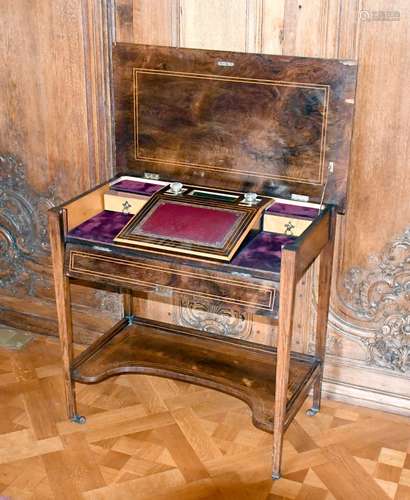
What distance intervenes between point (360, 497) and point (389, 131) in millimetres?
1319

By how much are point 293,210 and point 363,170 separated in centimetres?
32

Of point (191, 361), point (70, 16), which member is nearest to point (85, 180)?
point (70, 16)

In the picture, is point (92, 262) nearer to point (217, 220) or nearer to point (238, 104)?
point (217, 220)

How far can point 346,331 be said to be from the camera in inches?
122

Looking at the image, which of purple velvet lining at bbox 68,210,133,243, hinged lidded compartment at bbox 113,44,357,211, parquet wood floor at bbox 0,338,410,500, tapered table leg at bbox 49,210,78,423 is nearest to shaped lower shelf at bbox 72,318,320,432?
tapered table leg at bbox 49,210,78,423

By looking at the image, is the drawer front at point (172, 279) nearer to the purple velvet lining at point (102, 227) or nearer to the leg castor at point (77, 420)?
→ the purple velvet lining at point (102, 227)

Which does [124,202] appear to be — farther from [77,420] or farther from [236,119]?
[77,420]

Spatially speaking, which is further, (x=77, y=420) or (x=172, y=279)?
(x=77, y=420)

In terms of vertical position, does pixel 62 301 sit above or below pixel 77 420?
above

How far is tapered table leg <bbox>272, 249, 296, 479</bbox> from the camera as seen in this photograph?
2.38 meters

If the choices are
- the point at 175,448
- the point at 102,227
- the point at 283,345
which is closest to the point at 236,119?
the point at 102,227

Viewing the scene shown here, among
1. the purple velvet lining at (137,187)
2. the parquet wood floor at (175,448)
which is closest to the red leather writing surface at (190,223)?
the purple velvet lining at (137,187)

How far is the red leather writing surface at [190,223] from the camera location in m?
2.60

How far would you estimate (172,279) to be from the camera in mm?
2598
